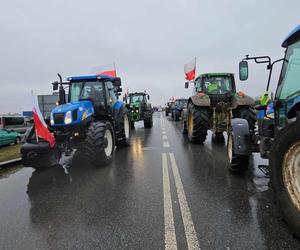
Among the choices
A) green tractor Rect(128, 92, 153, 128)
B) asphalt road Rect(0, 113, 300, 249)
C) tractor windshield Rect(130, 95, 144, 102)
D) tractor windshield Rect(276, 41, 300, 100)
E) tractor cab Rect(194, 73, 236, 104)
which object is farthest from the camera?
tractor windshield Rect(130, 95, 144, 102)

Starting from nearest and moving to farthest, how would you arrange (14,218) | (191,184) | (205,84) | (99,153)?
(14,218) → (191,184) → (99,153) → (205,84)

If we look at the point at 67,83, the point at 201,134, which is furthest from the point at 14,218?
the point at 201,134

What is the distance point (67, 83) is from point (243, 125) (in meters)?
5.46

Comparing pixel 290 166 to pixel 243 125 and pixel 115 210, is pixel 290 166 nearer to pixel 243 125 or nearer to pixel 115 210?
pixel 243 125

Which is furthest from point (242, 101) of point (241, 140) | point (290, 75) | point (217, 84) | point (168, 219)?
point (168, 219)

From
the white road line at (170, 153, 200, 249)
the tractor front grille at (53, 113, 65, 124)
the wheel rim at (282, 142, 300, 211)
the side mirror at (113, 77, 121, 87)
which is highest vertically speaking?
the side mirror at (113, 77, 121, 87)

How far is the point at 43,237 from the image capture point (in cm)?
298

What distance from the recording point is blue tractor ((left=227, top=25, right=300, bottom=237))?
9.05 ft

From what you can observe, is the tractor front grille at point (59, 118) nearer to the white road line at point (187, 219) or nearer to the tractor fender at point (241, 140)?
the white road line at point (187, 219)

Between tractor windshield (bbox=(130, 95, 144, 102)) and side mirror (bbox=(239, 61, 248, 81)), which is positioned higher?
tractor windshield (bbox=(130, 95, 144, 102))

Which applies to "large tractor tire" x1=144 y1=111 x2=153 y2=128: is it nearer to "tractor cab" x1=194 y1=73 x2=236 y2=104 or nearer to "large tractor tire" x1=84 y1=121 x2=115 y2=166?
"tractor cab" x1=194 y1=73 x2=236 y2=104

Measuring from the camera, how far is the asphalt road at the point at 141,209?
282 cm

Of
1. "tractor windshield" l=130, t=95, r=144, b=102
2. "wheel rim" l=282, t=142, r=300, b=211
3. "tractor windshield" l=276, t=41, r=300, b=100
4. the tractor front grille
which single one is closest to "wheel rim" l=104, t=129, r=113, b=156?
the tractor front grille

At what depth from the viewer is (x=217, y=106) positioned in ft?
28.8
